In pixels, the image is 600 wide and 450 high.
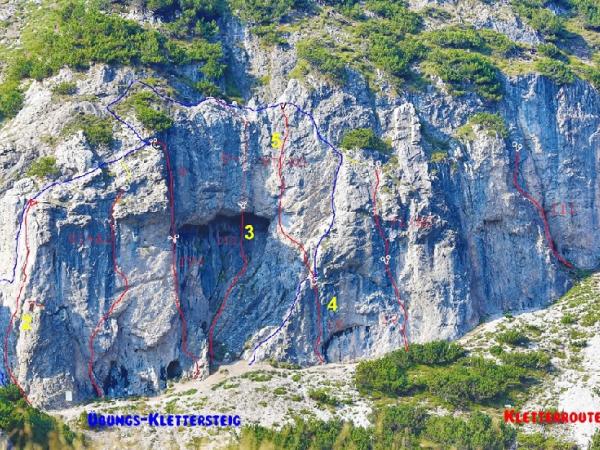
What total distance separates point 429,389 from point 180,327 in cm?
1210

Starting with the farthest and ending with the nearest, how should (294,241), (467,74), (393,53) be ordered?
(393,53)
(467,74)
(294,241)

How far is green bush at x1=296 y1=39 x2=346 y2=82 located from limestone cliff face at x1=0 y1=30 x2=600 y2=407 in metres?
0.93

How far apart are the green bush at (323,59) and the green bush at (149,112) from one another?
29.8 feet

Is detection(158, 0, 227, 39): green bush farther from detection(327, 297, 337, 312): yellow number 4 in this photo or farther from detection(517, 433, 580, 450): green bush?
detection(517, 433, 580, 450): green bush

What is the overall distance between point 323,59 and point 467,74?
8232 millimetres

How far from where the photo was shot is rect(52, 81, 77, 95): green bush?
57594 mm

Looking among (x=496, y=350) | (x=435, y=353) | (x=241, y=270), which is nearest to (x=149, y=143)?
(x=241, y=270)

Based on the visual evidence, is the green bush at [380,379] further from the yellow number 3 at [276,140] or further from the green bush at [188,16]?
the green bush at [188,16]

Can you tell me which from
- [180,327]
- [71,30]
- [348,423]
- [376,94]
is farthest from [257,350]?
[71,30]

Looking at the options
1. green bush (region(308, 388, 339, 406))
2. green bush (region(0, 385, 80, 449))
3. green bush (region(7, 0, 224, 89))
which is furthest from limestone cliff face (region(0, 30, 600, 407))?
green bush (region(308, 388, 339, 406))

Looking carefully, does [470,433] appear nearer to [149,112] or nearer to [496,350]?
[496,350]

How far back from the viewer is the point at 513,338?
55562 mm

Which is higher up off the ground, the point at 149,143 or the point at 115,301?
the point at 149,143

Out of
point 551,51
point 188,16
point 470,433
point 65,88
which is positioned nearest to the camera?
point 470,433
